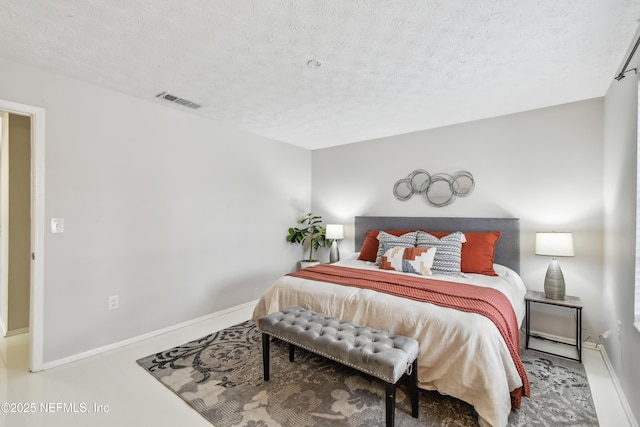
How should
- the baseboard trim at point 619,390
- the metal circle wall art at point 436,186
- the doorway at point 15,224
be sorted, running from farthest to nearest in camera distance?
the metal circle wall art at point 436,186 → the doorway at point 15,224 → the baseboard trim at point 619,390

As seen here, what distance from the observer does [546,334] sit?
2.89m

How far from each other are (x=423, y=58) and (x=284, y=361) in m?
→ 2.59

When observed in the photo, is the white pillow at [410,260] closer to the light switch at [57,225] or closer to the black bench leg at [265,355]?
the black bench leg at [265,355]

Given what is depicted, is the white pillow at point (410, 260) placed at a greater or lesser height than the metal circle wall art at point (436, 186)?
lesser

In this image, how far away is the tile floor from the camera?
1.74 meters

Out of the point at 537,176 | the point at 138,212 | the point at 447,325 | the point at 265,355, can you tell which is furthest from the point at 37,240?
the point at 537,176

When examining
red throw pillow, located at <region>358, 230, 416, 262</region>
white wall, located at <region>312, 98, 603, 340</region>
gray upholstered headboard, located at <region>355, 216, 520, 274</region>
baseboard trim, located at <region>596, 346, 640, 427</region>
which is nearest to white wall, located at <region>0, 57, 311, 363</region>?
red throw pillow, located at <region>358, 230, 416, 262</region>

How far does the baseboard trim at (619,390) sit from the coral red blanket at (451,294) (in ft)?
1.69

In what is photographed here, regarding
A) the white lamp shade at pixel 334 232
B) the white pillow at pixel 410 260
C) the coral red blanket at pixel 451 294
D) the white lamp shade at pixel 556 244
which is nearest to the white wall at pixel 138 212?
the white lamp shade at pixel 334 232

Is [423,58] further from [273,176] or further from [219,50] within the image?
[273,176]

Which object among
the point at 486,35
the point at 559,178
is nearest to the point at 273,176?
the point at 486,35

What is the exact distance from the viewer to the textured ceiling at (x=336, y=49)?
1.57 m

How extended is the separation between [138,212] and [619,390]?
413 cm

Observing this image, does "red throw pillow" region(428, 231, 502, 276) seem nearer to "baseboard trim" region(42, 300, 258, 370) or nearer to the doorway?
"baseboard trim" region(42, 300, 258, 370)
